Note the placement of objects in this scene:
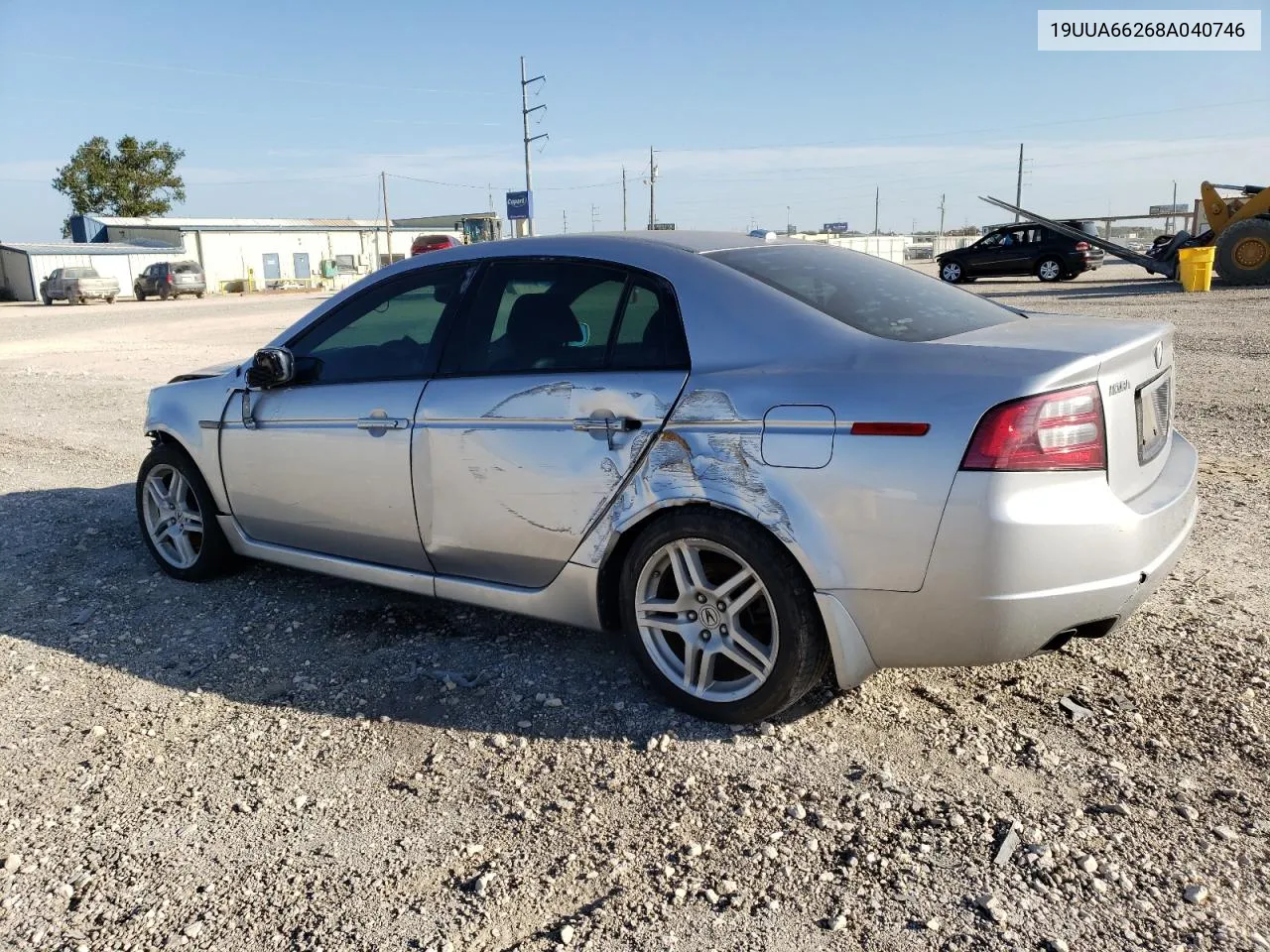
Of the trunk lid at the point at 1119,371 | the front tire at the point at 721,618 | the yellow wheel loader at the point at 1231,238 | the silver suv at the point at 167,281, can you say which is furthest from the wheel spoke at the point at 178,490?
the silver suv at the point at 167,281

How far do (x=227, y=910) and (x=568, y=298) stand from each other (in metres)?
2.21

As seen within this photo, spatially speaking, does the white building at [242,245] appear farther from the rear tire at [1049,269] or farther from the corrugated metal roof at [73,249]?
the rear tire at [1049,269]

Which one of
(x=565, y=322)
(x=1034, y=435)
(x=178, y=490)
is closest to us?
(x=1034, y=435)

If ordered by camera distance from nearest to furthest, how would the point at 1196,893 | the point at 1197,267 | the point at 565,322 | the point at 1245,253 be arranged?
1. the point at 1196,893
2. the point at 565,322
3. the point at 1197,267
4. the point at 1245,253

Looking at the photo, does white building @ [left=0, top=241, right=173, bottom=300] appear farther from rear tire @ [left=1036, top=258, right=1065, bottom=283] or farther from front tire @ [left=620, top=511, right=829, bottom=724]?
front tire @ [left=620, top=511, right=829, bottom=724]

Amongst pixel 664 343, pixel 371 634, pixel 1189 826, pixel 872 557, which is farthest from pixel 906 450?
pixel 371 634

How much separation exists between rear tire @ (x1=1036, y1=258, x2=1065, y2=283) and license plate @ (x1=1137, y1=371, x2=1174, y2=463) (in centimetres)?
2651

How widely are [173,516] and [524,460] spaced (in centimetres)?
238

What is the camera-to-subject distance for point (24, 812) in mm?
3000

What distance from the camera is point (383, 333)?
4.19 meters

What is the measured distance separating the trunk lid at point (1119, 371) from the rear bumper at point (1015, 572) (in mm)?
134

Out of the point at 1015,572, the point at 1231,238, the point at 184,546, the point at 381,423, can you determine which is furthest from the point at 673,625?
the point at 1231,238

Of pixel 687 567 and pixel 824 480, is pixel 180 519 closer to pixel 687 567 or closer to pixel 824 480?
pixel 687 567

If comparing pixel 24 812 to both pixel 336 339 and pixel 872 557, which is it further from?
pixel 872 557
